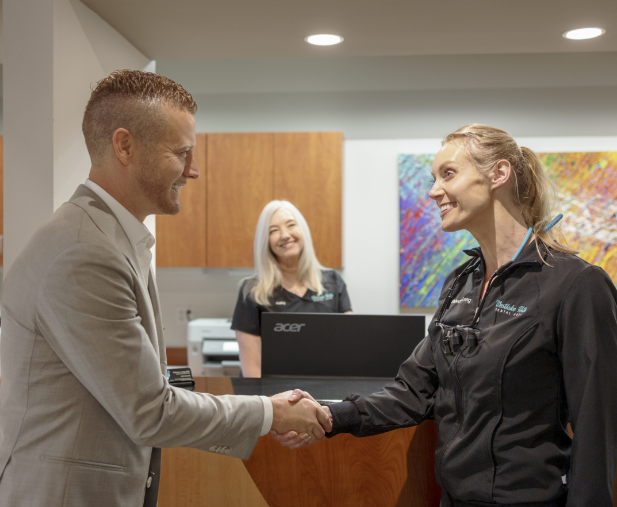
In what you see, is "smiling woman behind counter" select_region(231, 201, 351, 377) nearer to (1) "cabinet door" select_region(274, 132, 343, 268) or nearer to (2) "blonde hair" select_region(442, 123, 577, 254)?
(1) "cabinet door" select_region(274, 132, 343, 268)

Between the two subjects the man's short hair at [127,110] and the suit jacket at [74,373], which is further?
the man's short hair at [127,110]

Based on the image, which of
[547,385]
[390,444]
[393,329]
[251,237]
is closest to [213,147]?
[251,237]

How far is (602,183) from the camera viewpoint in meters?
4.59

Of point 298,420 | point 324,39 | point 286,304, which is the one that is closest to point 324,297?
point 286,304

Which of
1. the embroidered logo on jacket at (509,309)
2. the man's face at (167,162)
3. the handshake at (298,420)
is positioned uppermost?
the man's face at (167,162)

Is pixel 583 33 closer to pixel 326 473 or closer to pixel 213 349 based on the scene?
pixel 326 473

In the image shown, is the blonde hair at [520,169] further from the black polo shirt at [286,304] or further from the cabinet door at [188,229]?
the cabinet door at [188,229]

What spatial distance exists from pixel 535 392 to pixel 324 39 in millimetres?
1870

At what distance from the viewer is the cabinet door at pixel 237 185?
4602 mm

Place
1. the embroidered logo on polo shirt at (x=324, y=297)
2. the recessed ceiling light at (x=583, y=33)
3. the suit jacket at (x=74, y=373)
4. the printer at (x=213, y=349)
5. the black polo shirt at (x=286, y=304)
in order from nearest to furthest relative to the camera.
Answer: the suit jacket at (x=74, y=373), the recessed ceiling light at (x=583, y=33), the black polo shirt at (x=286, y=304), the embroidered logo on polo shirt at (x=324, y=297), the printer at (x=213, y=349)

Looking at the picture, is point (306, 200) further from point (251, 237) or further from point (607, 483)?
point (607, 483)

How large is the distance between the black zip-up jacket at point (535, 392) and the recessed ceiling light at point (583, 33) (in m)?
1.49

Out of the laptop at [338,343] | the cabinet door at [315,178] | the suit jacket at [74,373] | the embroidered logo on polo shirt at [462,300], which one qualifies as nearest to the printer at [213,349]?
the cabinet door at [315,178]

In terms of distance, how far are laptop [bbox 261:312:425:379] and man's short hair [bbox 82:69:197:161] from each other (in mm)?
927
